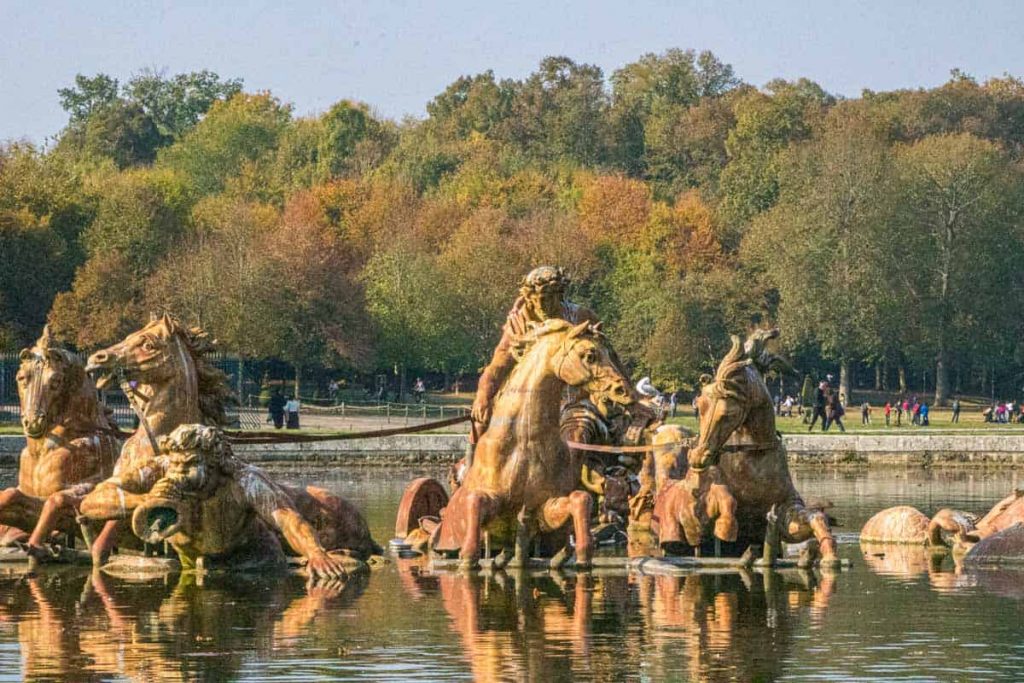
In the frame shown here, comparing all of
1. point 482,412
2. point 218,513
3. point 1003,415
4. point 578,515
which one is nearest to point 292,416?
point 1003,415

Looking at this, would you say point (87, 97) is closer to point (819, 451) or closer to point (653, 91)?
point (653, 91)

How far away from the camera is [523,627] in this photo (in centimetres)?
1747

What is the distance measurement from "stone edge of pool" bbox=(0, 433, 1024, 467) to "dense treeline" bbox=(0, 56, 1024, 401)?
29061mm

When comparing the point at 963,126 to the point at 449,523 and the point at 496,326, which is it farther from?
the point at 449,523

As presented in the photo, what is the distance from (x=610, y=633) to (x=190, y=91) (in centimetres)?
17111

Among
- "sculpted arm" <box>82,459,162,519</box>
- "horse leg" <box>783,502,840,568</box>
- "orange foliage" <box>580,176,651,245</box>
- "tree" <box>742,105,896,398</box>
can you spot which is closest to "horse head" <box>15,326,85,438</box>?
"sculpted arm" <box>82,459,162,519</box>

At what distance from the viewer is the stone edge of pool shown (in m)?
51.2

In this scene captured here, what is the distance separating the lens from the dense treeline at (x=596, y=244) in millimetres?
93875

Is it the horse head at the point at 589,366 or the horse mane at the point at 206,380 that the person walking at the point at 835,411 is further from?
the horse head at the point at 589,366

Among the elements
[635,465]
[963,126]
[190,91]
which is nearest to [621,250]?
[963,126]

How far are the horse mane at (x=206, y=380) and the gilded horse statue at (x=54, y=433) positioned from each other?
108 centimetres

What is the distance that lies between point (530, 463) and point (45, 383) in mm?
4640

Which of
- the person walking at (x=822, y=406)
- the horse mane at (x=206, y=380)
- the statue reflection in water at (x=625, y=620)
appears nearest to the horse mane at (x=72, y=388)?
the horse mane at (x=206, y=380)

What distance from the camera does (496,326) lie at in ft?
334
